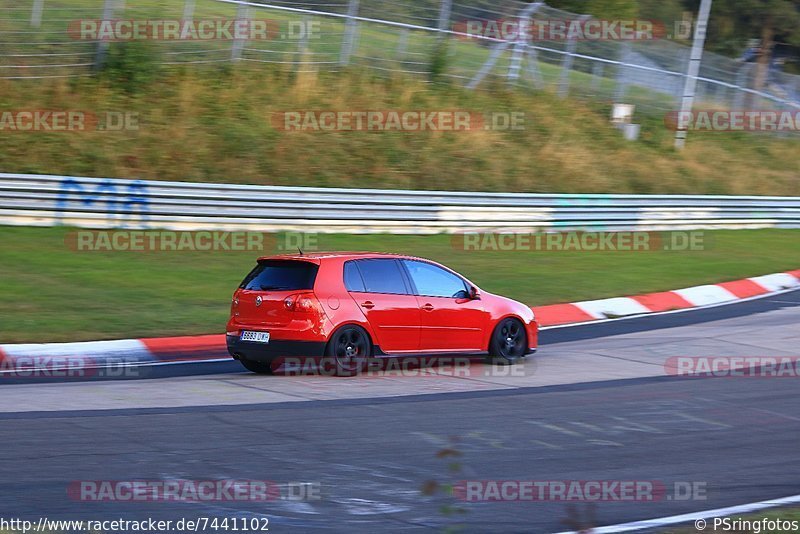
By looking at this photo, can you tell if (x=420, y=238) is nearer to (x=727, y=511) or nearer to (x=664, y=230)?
(x=664, y=230)

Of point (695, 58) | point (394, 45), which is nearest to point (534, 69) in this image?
point (394, 45)

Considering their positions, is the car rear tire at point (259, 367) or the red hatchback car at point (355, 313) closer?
the red hatchback car at point (355, 313)

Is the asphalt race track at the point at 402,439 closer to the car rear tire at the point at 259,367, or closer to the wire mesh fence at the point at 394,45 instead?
the car rear tire at the point at 259,367

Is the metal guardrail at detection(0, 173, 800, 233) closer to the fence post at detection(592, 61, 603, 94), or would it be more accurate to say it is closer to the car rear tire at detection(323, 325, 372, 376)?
the fence post at detection(592, 61, 603, 94)

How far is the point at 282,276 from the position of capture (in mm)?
11328

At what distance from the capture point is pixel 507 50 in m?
31.1

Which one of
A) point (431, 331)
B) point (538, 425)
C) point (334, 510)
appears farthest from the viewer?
point (431, 331)

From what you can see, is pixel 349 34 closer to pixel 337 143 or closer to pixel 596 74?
pixel 337 143

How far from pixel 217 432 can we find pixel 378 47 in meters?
21.8

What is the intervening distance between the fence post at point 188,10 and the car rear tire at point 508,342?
1662 cm

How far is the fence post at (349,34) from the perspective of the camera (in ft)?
89.3

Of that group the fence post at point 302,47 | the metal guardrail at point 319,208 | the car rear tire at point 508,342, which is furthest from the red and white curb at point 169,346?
the fence post at point 302,47

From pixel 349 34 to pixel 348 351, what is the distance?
723 inches

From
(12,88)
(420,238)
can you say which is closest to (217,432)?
(420,238)
